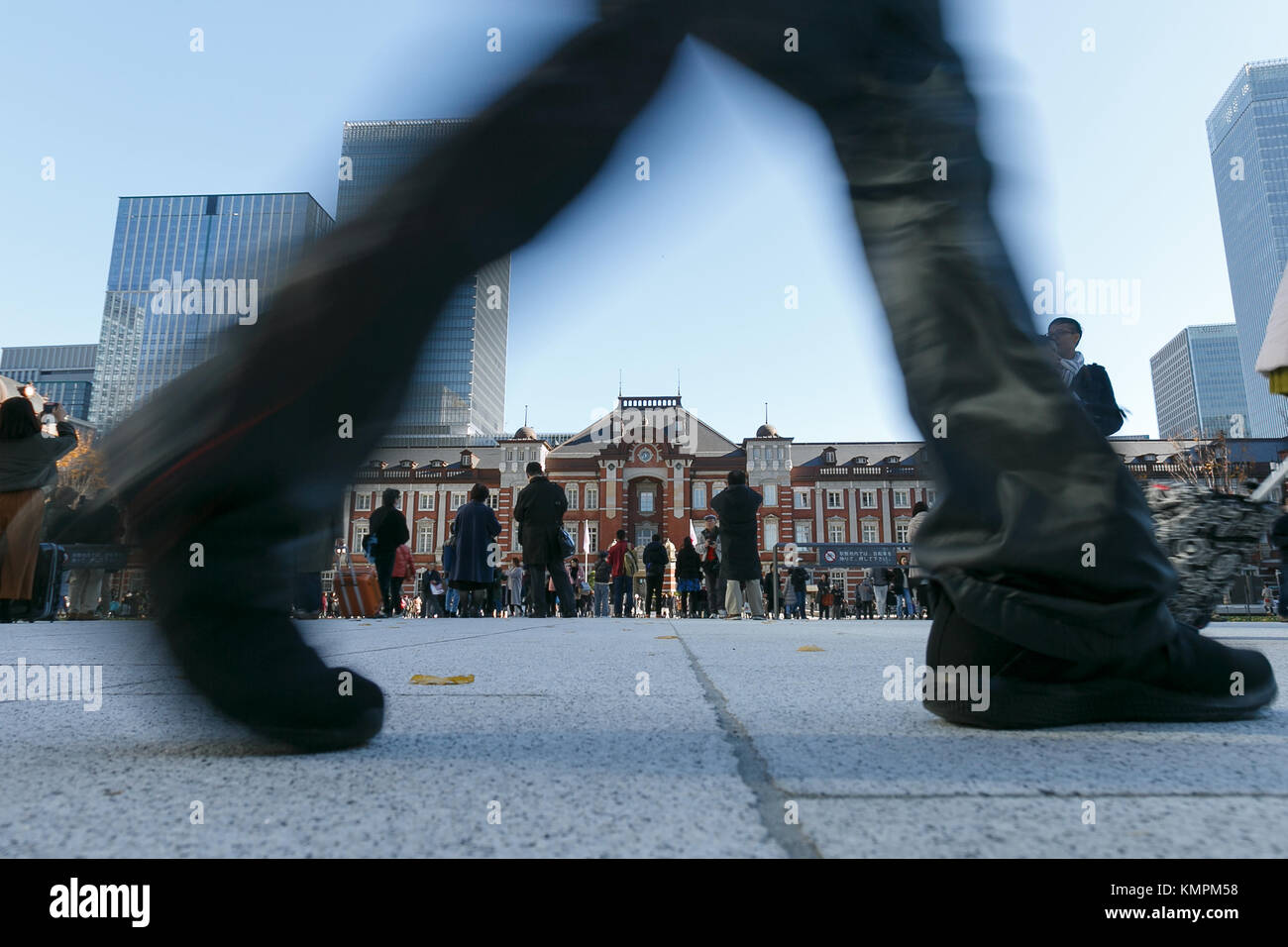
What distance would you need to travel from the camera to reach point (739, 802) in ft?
1.94

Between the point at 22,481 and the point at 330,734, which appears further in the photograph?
the point at 22,481

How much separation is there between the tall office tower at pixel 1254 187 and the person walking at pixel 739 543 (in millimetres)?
39677

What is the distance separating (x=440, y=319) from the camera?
2.67ft

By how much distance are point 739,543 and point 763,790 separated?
26.0 ft

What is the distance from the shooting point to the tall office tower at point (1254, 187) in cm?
3941

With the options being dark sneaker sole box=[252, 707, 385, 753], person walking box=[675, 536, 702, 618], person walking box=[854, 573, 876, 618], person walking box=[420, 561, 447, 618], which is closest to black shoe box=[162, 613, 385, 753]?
dark sneaker sole box=[252, 707, 385, 753]

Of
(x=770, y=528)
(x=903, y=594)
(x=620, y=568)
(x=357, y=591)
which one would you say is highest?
(x=770, y=528)

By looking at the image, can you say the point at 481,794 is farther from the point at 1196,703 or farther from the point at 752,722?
the point at 1196,703

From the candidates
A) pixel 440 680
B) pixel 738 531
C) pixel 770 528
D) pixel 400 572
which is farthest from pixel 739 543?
pixel 770 528

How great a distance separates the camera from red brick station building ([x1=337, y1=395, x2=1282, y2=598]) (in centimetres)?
4559

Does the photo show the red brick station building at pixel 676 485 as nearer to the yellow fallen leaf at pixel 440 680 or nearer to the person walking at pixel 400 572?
the person walking at pixel 400 572

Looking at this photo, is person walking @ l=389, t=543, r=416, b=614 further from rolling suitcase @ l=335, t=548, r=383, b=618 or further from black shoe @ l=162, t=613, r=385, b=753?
black shoe @ l=162, t=613, r=385, b=753

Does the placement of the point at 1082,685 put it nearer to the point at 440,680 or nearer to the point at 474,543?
the point at 440,680

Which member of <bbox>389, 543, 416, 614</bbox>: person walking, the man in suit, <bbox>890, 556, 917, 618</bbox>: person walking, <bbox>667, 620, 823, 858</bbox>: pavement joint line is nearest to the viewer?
<bbox>667, 620, 823, 858</bbox>: pavement joint line
